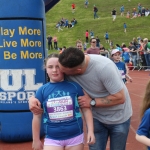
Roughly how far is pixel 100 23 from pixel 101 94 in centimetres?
4144

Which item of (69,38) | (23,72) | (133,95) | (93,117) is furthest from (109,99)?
(69,38)

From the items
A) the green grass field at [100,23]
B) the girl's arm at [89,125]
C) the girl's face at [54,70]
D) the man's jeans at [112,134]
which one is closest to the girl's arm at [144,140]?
the girl's arm at [89,125]

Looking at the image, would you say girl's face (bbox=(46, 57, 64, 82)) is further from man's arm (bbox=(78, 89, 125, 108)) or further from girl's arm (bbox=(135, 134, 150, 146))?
girl's arm (bbox=(135, 134, 150, 146))

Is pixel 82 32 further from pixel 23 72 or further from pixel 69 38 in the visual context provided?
pixel 23 72

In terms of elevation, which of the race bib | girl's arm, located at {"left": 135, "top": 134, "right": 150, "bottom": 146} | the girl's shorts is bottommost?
the girl's shorts

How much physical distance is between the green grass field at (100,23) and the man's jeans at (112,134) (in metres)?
33.2

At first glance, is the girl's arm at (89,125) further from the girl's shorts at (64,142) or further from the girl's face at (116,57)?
the girl's face at (116,57)

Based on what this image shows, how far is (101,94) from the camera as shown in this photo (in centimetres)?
363

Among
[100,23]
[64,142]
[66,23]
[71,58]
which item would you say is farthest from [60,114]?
[66,23]

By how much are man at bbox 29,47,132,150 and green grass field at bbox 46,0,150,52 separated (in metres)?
33.2

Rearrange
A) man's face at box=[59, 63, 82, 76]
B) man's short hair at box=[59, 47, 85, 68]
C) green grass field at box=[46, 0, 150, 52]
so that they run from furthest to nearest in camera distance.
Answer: green grass field at box=[46, 0, 150, 52], man's face at box=[59, 63, 82, 76], man's short hair at box=[59, 47, 85, 68]

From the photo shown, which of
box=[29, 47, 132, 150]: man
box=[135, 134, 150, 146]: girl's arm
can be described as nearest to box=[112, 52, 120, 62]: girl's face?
box=[29, 47, 132, 150]: man

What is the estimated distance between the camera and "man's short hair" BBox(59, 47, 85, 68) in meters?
3.23

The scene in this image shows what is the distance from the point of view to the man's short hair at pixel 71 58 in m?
3.23
